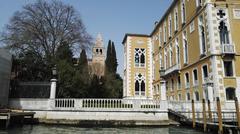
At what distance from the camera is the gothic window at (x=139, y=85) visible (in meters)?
31.1

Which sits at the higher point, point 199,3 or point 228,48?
point 199,3

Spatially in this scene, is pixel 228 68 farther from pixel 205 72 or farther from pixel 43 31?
pixel 43 31

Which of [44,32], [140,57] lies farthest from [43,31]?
[140,57]

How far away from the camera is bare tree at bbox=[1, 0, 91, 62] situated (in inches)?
864

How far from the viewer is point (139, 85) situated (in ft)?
103

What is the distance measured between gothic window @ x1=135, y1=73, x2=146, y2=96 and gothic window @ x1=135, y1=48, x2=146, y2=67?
148 centimetres

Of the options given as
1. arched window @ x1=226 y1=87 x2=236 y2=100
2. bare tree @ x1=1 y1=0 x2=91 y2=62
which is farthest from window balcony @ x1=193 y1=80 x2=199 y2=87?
bare tree @ x1=1 y1=0 x2=91 y2=62

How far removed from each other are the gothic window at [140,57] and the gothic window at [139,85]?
1481mm

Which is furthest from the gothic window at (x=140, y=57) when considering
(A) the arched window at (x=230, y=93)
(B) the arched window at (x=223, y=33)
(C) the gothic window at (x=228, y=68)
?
(A) the arched window at (x=230, y=93)

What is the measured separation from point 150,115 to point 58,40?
13202mm

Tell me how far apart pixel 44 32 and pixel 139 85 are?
14.6 m

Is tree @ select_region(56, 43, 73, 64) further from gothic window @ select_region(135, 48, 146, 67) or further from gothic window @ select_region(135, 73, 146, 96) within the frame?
gothic window @ select_region(135, 48, 146, 67)

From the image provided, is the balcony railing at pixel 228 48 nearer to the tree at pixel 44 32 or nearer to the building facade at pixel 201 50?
the building facade at pixel 201 50

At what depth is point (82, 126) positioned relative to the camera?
14.1 metres
